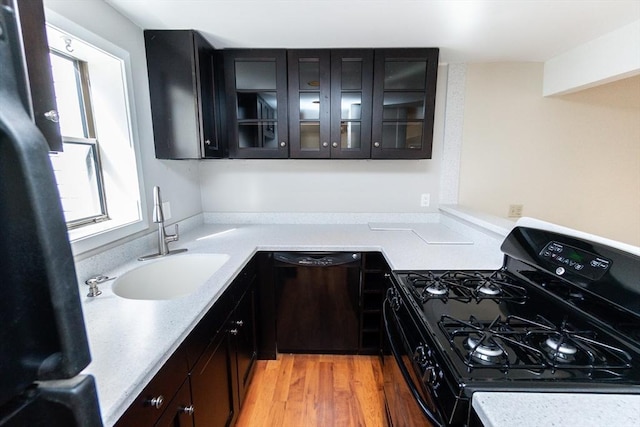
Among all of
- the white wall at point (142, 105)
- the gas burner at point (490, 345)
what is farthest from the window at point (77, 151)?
the gas burner at point (490, 345)

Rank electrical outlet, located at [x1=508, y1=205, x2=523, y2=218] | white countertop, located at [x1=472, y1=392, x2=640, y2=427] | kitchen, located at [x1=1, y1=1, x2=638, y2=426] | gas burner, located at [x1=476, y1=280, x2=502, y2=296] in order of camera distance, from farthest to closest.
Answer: electrical outlet, located at [x1=508, y1=205, x2=523, y2=218] → kitchen, located at [x1=1, y1=1, x2=638, y2=426] → gas burner, located at [x1=476, y1=280, x2=502, y2=296] → white countertop, located at [x1=472, y1=392, x2=640, y2=427]

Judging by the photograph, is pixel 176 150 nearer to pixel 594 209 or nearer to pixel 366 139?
pixel 366 139

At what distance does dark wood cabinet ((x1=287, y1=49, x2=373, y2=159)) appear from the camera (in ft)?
6.59

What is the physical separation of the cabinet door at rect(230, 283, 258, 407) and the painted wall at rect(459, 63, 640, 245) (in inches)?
74.5

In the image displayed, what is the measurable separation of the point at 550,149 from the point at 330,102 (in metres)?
1.84

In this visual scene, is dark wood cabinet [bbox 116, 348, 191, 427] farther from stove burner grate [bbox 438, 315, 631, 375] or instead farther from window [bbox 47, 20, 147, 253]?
stove burner grate [bbox 438, 315, 631, 375]

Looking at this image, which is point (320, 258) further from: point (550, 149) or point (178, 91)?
point (550, 149)

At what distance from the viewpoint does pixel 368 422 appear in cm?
160

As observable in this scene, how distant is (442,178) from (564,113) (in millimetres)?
1067

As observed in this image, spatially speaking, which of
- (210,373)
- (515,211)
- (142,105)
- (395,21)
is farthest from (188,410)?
(515,211)

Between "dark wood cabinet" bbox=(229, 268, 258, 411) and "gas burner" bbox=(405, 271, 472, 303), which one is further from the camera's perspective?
"dark wood cabinet" bbox=(229, 268, 258, 411)

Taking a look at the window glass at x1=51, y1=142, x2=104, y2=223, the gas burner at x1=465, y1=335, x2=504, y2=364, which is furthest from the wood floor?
the window glass at x1=51, y1=142, x2=104, y2=223

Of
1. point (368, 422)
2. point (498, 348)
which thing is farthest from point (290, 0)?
point (368, 422)

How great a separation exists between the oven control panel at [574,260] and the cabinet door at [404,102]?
1145 millimetres
